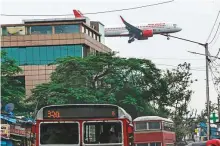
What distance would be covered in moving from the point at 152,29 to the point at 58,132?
107 m

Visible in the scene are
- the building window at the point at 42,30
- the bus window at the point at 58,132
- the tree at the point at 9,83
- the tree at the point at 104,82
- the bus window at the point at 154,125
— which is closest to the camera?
the bus window at the point at 58,132

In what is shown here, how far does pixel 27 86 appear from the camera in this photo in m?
68.6

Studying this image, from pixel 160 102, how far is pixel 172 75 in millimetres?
8447

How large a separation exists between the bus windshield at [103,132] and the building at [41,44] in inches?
2257

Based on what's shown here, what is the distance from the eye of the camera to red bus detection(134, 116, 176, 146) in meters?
32.9

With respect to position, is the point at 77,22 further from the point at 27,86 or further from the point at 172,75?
the point at 172,75

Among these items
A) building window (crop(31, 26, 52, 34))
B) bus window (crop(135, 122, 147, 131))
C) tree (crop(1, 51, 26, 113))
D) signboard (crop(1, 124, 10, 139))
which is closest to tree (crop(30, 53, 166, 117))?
tree (crop(1, 51, 26, 113))

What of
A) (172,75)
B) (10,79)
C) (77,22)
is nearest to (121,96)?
(10,79)

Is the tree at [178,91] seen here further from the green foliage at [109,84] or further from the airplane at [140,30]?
the airplane at [140,30]

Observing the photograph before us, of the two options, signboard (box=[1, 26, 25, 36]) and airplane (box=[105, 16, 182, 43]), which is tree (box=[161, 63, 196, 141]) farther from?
airplane (box=[105, 16, 182, 43])

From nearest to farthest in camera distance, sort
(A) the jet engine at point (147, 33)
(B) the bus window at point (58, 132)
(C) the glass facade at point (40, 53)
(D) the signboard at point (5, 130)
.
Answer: (B) the bus window at point (58, 132) → (D) the signboard at point (5, 130) → (C) the glass facade at point (40, 53) → (A) the jet engine at point (147, 33)

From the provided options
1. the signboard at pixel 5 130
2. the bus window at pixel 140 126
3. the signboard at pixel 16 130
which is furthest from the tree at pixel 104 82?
the signboard at pixel 5 130

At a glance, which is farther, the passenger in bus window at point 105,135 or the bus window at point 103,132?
the passenger in bus window at point 105,135

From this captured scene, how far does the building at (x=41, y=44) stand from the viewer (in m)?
69.3
